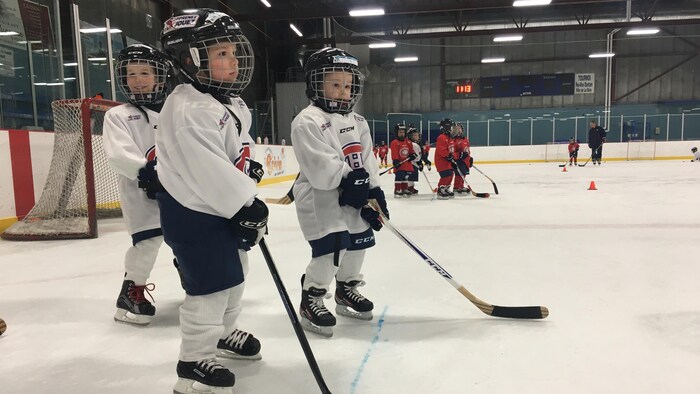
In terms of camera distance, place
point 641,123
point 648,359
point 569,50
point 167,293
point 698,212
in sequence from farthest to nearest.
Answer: point 569,50 → point 641,123 → point 698,212 → point 167,293 → point 648,359

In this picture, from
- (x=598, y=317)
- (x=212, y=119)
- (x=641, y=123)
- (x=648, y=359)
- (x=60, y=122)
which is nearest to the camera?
(x=212, y=119)

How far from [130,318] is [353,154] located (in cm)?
119

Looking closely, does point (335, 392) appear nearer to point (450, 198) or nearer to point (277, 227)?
point (277, 227)

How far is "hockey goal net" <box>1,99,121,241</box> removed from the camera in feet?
12.2

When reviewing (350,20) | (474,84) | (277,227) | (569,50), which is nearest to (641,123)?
(569,50)

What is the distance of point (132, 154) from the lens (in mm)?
1867

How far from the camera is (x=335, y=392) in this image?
1.32 metres

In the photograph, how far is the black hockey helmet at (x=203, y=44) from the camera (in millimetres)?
1247

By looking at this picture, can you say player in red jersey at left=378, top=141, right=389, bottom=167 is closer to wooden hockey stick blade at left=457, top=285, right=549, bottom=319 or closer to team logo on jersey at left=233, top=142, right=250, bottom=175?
wooden hockey stick blade at left=457, top=285, right=549, bottom=319

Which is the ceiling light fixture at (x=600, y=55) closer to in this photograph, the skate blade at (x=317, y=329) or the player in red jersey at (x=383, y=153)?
the player in red jersey at (x=383, y=153)

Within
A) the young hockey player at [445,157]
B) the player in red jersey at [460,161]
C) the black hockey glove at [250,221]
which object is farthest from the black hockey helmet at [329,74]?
the player in red jersey at [460,161]

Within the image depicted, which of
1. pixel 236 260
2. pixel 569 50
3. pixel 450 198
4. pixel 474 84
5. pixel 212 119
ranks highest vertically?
pixel 569 50

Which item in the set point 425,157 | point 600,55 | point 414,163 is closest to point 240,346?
point 414,163

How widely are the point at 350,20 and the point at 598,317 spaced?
17065 millimetres
